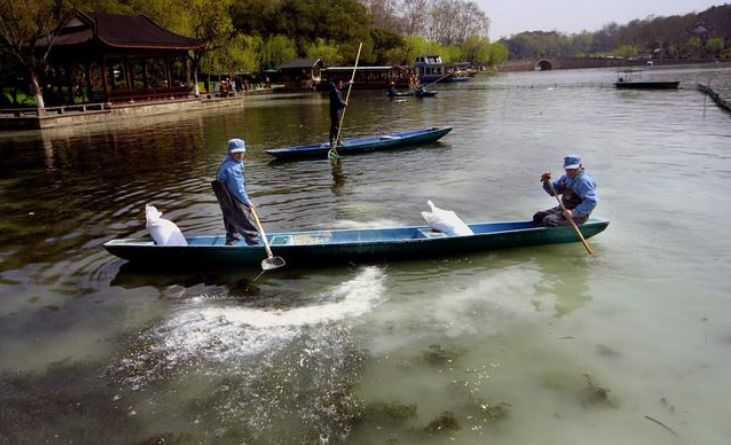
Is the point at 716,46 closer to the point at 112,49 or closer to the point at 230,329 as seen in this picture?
the point at 112,49

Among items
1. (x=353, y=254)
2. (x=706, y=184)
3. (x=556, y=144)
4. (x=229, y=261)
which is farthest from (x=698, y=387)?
(x=556, y=144)

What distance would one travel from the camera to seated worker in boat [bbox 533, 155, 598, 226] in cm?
903

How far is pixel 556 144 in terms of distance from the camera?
2119 centimetres

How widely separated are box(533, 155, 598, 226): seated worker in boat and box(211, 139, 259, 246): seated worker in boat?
502cm

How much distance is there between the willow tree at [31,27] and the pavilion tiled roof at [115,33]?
72cm

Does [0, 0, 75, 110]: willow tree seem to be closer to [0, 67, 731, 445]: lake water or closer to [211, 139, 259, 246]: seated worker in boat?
[0, 67, 731, 445]: lake water

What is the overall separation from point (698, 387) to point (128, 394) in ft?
20.4

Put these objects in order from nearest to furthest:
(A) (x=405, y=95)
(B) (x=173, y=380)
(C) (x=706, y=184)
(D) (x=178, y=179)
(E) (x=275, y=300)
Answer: (B) (x=173, y=380) → (E) (x=275, y=300) → (C) (x=706, y=184) → (D) (x=178, y=179) → (A) (x=405, y=95)

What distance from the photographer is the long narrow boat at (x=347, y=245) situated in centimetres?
885

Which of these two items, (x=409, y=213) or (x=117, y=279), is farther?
(x=409, y=213)

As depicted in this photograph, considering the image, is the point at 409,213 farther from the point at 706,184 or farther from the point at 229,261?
the point at 706,184

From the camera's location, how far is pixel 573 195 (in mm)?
9406

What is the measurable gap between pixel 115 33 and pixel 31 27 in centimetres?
518

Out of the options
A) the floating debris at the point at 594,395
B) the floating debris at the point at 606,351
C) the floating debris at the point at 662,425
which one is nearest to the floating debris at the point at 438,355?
the floating debris at the point at 594,395
